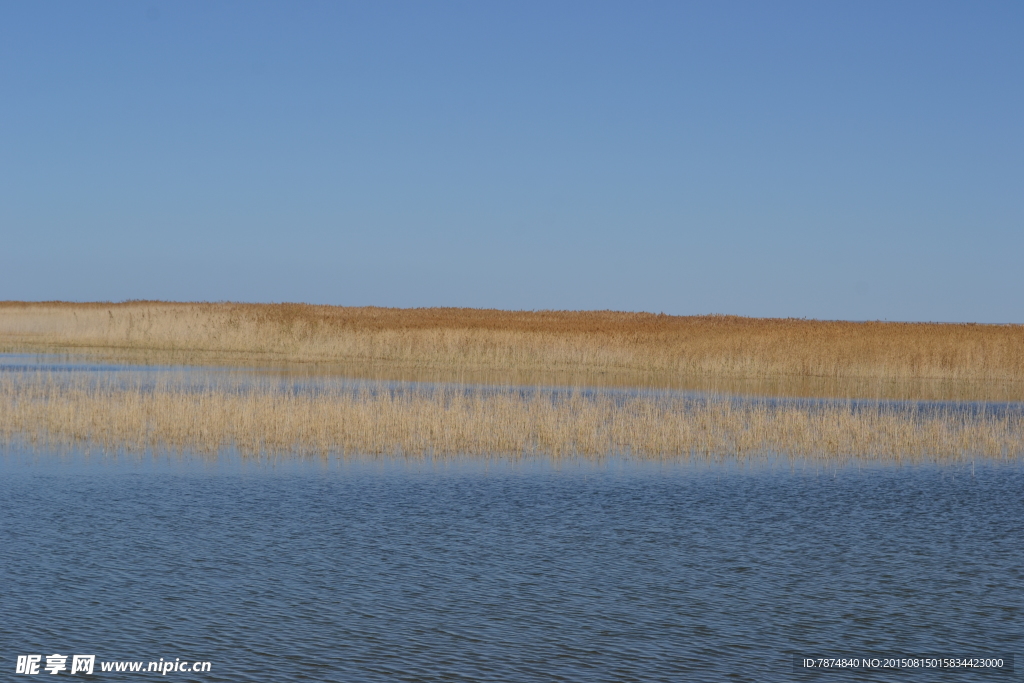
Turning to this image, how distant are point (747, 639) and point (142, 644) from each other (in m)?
3.44

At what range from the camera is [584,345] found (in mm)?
32906

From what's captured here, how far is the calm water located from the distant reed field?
18.3 meters

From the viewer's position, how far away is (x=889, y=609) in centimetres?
703

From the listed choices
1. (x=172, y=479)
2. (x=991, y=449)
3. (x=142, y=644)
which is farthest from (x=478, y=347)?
(x=142, y=644)

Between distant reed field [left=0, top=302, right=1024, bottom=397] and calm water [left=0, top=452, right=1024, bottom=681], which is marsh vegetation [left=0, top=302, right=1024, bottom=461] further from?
calm water [left=0, top=452, right=1024, bottom=681]

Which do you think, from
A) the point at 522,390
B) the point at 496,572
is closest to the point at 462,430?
the point at 496,572

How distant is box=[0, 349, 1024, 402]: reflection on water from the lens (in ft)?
79.6

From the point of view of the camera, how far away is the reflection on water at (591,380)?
24250 millimetres

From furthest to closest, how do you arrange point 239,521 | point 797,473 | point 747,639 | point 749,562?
point 797,473 → point 239,521 → point 749,562 → point 747,639

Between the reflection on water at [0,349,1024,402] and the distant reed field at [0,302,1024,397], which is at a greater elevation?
the distant reed field at [0,302,1024,397]

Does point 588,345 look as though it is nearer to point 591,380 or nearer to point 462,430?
point 591,380

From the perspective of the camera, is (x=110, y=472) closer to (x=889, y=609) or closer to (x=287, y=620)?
(x=287, y=620)

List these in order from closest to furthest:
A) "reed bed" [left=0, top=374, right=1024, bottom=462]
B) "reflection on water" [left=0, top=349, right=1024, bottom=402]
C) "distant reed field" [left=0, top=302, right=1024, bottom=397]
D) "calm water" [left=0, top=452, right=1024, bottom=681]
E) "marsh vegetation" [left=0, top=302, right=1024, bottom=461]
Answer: "calm water" [left=0, top=452, right=1024, bottom=681] < "reed bed" [left=0, top=374, right=1024, bottom=462] < "marsh vegetation" [left=0, top=302, right=1024, bottom=461] < "reflection on water" [left=0, top=349, right=1024, bottom=402] < "distant reed field" [left=0, top=302, right=1024, bottom=397]

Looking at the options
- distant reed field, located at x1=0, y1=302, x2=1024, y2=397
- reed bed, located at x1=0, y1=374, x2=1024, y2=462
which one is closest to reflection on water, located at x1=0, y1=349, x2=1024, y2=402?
distant reed field, located at x1=0, y1=302, x2=1024, y2=397
